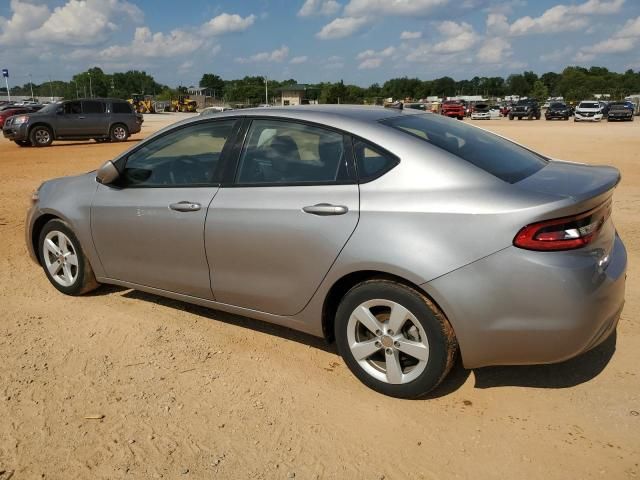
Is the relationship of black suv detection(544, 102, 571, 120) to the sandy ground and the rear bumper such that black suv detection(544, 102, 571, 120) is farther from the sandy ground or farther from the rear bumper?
the rear bumper

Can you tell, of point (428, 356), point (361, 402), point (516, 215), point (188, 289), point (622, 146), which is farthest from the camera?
point (622, 146)

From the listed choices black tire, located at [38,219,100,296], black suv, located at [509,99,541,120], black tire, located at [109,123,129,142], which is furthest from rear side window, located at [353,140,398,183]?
black suv, located at [509,99,541,120]

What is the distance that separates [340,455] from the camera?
271cm

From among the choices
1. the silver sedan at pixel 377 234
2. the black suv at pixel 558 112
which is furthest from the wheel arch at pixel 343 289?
the black suv at pixel 558 112

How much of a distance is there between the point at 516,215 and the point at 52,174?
12375 mm

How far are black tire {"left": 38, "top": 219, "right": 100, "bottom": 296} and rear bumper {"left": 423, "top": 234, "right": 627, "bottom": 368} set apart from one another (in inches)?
117

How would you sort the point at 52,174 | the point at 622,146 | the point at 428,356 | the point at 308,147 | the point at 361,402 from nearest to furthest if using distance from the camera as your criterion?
the point at 428,356, the point at 361,402, the point at 308,147, the point at 52,174, the point at 622,146

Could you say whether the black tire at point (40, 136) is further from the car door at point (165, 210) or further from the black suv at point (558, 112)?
the black suv at point (558, 112)

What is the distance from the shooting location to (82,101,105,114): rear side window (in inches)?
846

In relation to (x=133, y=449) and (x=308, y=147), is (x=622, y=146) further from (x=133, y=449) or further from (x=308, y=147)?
(x=133, y=449)

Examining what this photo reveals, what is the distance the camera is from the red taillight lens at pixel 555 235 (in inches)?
104

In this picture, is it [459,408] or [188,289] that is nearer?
[459,408]

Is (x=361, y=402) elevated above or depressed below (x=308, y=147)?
below

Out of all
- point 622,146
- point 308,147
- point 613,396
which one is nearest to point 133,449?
point 308,147
